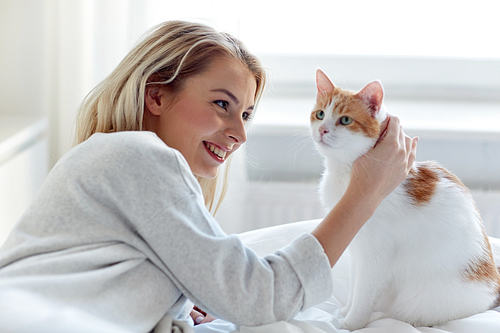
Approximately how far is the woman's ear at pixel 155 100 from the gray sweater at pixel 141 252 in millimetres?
297

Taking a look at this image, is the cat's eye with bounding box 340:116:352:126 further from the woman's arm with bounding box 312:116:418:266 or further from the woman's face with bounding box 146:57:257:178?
the woman's face with bounding box 146:57:257:178

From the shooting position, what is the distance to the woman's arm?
2.73ft

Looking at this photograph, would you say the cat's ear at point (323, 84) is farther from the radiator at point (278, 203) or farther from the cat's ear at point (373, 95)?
the radiator at point (278, 203)

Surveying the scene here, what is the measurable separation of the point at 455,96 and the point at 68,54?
1612 millimetres

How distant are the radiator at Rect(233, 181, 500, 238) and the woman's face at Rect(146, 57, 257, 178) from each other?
810 mm

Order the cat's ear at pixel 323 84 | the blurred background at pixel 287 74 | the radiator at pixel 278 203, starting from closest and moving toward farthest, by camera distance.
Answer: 1. the cat's ear at pixel 323 84
2. the blurred background at pixel 287 74
3. the radiator at pixel 278 203

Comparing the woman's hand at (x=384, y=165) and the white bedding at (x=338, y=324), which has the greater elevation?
the woman's hand at (x=384, y=165)

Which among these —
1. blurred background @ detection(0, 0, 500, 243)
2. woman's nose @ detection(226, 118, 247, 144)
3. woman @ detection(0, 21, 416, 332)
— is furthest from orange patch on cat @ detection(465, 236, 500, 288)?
blurred background @ detection(0, 0, 500, 243)

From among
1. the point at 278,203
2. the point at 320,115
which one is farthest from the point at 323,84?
the point at 278,203

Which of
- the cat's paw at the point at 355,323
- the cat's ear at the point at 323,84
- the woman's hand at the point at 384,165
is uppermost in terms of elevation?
the cat's ear at the point at 323,84

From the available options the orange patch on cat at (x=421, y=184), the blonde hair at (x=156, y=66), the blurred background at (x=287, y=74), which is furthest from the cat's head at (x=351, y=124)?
the blurred background at (x=287, y=74)

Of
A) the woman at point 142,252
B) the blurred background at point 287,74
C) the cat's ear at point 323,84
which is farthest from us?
the blurred background at point 287,74

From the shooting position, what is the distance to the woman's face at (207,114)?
1.02m

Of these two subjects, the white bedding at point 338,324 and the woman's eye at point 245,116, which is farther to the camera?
the woman's eye at point 245,116
